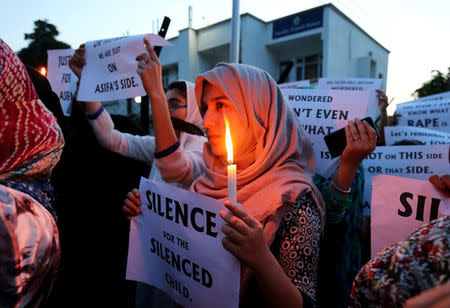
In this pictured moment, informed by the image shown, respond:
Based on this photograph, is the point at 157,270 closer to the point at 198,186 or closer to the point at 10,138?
the point at 198,186

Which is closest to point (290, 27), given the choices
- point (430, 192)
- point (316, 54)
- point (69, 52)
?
point (316, 54)

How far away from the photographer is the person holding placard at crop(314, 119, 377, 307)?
1.44m

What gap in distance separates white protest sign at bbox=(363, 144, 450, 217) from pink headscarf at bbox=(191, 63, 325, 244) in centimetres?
90

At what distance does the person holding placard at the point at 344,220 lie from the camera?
1.44 meters

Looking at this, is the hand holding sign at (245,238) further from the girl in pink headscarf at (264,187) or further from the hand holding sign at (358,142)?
the hand holding sign at (358,142)

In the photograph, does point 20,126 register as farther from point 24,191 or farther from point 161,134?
point 161,134

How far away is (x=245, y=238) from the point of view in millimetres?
948

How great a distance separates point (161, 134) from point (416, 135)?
2.30m

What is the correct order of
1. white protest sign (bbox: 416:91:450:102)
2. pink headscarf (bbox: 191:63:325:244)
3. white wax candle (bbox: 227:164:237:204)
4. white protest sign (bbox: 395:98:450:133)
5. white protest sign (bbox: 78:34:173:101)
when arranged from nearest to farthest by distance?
white wax candle (bbox: 227:164:237:204) → pink headscarf (bbox: 191:63:325:244) → white protest sign (bbox: 78:34:173:101) → white protest sign (bbox: 395:98:450:133) → white protest sign (bbox: 416:91:450:102)

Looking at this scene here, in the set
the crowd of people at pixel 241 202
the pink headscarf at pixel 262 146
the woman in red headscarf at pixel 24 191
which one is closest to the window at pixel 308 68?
the crowd of people at pixel 241 202

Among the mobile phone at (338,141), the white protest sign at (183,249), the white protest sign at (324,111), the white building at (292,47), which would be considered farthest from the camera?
the white building at (292,47)

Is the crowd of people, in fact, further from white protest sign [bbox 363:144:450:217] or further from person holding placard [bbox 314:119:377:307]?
white protest sign [bbox 363:144:450:217]

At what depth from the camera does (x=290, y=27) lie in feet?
59.6

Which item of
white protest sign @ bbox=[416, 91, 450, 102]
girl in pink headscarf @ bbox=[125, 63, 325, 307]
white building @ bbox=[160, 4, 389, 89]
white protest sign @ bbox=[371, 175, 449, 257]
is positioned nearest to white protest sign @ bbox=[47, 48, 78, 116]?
girl in pink headscarf @ bbox=[125, 63, 325, 307]
